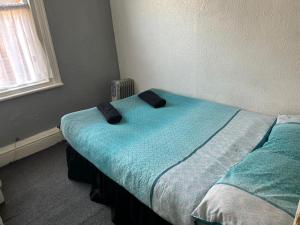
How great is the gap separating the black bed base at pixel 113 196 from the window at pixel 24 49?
3.13ft

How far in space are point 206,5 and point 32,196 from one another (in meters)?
2.14

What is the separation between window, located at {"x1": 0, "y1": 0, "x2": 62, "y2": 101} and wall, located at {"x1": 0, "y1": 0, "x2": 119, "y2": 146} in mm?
83

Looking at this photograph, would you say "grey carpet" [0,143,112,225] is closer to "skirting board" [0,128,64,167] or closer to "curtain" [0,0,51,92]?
"skirting board" [0,128,64,167]

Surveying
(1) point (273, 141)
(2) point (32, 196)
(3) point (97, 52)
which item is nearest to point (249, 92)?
(1) point (273, 141)

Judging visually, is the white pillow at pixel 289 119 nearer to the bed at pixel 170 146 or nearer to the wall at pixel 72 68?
the bed at pixel 170 146

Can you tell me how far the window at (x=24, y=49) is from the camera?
6.99 feet

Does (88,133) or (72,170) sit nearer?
(88,133)

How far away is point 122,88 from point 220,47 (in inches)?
52.1

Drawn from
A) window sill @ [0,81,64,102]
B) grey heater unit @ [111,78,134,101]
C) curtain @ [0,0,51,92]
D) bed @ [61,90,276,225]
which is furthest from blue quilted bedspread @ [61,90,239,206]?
curtain @ [0,0,51,92]

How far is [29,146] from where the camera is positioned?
2412 millimetres

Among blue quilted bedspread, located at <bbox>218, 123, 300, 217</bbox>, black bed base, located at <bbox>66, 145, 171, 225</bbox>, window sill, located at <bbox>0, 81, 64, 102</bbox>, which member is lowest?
black bed base, located at <bbox>66, 145, 171, 225</bbox>

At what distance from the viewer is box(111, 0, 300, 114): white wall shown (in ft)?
5.10

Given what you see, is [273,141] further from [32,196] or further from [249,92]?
[32,196]

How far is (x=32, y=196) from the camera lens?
1.85 meters
